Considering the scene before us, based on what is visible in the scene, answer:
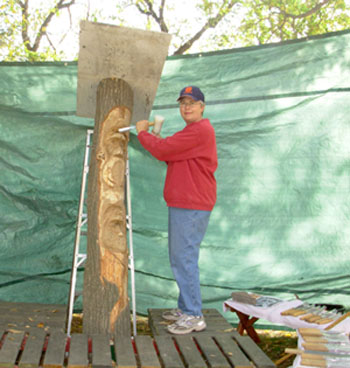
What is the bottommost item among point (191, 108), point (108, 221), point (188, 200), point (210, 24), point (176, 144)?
point (108, 221)

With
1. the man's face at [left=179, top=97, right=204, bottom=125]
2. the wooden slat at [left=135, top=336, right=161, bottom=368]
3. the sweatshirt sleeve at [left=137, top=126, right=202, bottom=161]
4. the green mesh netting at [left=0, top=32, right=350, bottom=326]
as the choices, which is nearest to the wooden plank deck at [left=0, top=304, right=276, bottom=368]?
the wooden slat at [left=135, top=336, right=161, bottom=368]

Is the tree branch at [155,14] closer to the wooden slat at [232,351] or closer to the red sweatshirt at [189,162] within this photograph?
the red sweatshirt at [189,162]

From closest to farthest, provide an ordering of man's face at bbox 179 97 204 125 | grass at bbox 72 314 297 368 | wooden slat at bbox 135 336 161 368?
wooden slat at bbox 135 336 161 368
man's face at bbox 179 97 204 125
grass at bbox 72 314 297 368

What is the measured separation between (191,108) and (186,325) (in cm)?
142

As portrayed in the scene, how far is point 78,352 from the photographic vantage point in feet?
8.20

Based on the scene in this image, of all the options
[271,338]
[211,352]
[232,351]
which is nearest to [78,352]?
[211,352]

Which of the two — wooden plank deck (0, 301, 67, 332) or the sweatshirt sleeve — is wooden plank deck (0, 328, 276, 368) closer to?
wooden plank deck (0, 301, 67, 332)

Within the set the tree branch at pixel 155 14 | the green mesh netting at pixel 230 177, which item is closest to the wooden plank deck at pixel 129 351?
the green mesh netting at pixel 230 177

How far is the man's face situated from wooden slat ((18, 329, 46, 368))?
166 centimetres

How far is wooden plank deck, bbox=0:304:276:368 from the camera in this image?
2.39 m

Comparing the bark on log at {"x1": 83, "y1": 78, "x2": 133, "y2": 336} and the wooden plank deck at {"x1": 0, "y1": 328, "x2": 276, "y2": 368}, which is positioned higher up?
the bark on log at {"x1": 83, "y1": 78, "x2": 133, "y2": 336}

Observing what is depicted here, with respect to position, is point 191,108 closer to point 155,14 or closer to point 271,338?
point 271,338

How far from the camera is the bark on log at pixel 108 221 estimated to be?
3.01 meters

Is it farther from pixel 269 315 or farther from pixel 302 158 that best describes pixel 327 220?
pixel 269 315
